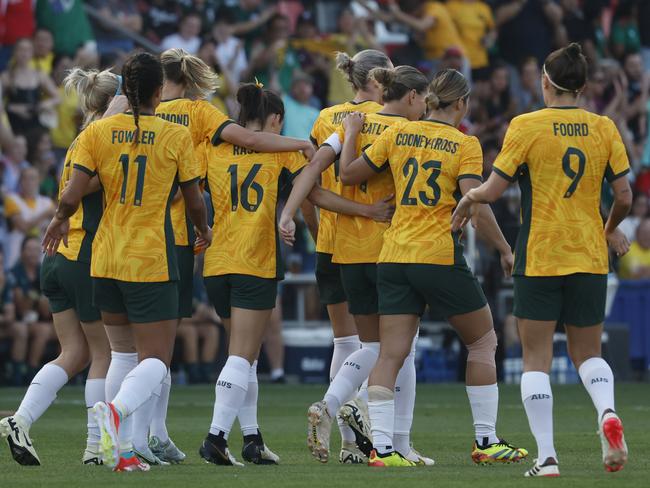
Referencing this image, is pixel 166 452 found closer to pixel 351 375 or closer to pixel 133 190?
pixel 351 375

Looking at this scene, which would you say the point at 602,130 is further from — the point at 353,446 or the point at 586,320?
the point at 353,446

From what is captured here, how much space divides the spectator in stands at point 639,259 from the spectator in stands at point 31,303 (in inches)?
297

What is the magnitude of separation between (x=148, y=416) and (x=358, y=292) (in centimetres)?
149

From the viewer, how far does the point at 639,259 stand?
63.8 ft

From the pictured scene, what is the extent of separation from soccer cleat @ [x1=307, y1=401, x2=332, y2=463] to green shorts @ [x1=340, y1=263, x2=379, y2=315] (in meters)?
0.71

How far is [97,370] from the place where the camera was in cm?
895

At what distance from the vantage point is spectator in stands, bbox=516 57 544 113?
21.4 meters

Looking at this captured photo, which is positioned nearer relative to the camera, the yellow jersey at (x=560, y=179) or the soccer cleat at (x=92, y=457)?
the yellow jersey at (x=560, y=179)

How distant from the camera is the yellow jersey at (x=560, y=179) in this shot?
7.84 meters

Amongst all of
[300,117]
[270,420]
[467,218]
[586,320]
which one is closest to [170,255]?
[467,218]

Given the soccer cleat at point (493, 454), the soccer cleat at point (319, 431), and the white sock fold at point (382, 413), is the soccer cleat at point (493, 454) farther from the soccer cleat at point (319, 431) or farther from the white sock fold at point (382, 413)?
the soccer cleat at point (319, 431)

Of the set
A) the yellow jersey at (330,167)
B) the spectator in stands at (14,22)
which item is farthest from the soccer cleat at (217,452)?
the spectator in stands at (14,22)

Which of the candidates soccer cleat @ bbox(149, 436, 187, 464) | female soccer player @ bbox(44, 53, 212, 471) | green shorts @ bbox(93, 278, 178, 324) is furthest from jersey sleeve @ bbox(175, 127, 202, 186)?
soccer cleat @ bbox(149, 436, 187, 464)

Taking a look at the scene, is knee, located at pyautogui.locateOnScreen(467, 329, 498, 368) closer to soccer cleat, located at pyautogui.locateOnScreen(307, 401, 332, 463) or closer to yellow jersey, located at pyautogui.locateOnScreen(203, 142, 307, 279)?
soccer cleat, located at pyautogui.locateOnScreen(307, 401, 332, 463)
